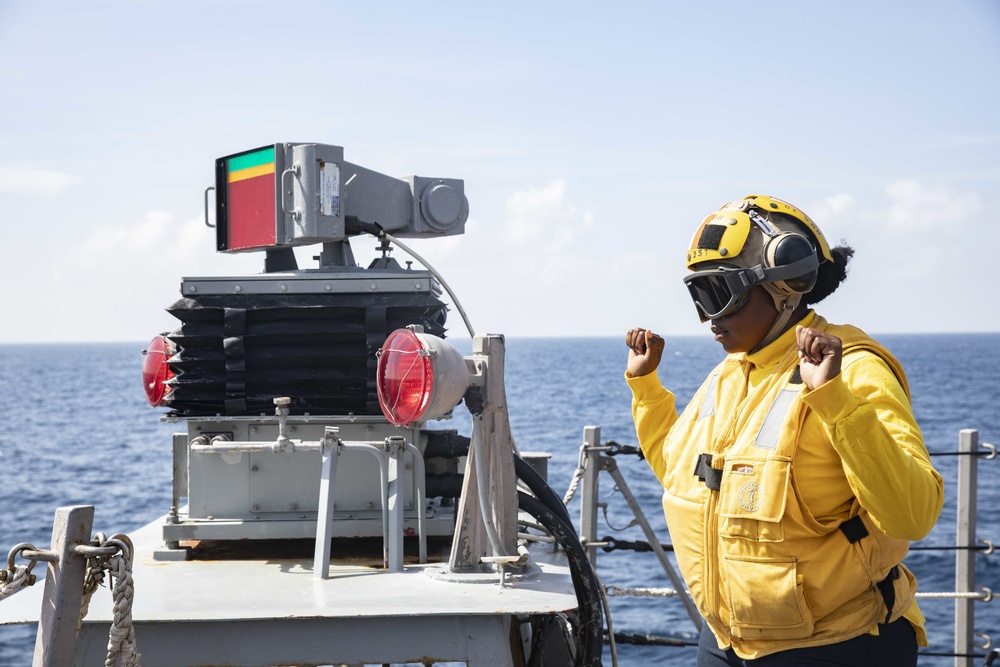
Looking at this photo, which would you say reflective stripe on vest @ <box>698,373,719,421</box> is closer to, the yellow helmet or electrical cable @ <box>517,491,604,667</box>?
the yellow helmet

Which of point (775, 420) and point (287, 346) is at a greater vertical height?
point (287, 346)

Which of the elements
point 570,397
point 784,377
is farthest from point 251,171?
point 570,397

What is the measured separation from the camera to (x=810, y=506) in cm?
283

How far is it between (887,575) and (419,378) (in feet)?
5.88

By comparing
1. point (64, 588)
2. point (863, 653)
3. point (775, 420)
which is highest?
point (775, 420)

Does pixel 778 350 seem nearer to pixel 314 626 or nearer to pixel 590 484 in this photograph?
pixel 314 626

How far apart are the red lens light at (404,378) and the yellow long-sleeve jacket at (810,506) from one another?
124 centimetres

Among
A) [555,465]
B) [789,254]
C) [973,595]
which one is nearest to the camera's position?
[789,254]

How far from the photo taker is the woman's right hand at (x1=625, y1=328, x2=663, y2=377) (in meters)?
3.57

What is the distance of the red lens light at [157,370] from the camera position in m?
5.30

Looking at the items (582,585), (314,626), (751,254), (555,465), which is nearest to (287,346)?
(314,626)

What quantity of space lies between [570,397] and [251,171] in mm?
53434

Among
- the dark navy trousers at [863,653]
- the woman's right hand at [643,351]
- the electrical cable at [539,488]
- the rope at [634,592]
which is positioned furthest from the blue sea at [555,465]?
the dark navy trousers at [863,653]

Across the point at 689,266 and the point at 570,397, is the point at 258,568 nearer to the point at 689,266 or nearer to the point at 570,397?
the point at 689,266
